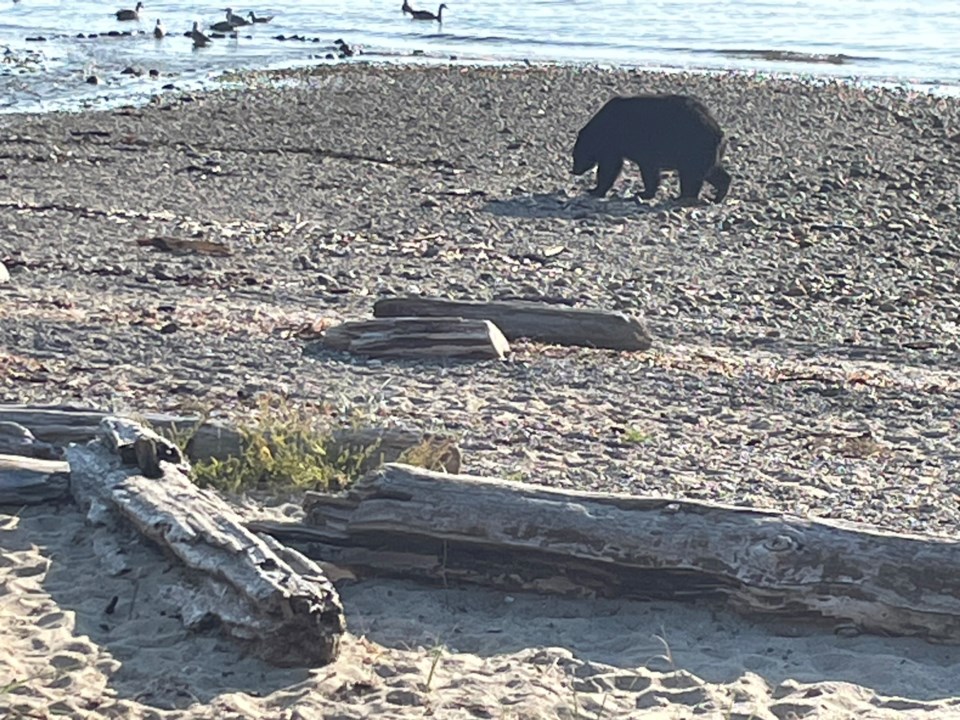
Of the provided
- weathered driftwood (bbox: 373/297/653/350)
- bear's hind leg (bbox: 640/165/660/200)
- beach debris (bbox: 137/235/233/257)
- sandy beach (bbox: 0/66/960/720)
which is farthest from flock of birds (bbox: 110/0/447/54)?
weathered driftwood (bbox: 373/297/653/350)

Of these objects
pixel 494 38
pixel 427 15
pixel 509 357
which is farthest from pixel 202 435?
pixel 427 15

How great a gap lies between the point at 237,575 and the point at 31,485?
1467 mm

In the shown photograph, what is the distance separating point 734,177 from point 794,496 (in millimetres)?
9110

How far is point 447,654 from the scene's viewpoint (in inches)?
177

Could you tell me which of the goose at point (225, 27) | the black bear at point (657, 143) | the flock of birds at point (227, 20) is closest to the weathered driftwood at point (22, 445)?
the black bear at point (657, 143)

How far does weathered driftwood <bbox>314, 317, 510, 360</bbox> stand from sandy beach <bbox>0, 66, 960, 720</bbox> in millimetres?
124

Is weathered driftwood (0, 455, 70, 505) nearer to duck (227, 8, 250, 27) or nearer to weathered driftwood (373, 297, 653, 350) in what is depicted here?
weathered driftwood (373, 297, 653, 350)

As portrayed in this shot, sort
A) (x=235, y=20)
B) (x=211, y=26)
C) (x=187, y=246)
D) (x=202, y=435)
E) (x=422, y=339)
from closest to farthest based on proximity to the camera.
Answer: (x=202, y=435), (x=422, y=339), (x=187, y=246), (x=211, y=26), (x=235, y=20)

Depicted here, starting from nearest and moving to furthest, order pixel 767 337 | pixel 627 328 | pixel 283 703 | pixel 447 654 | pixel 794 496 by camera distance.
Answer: pixel 283 703
pixel 447 654
pixel 794 496
pixel 627 328
pixel 767 337

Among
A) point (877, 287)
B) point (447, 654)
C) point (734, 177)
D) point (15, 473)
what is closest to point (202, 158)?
point (734, 177)

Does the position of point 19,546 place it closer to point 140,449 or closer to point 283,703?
point 140,449

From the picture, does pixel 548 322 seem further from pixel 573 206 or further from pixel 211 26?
pixel 211 26

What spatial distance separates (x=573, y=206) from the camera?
44.7 feet

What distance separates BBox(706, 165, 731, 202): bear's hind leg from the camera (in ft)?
44.8
